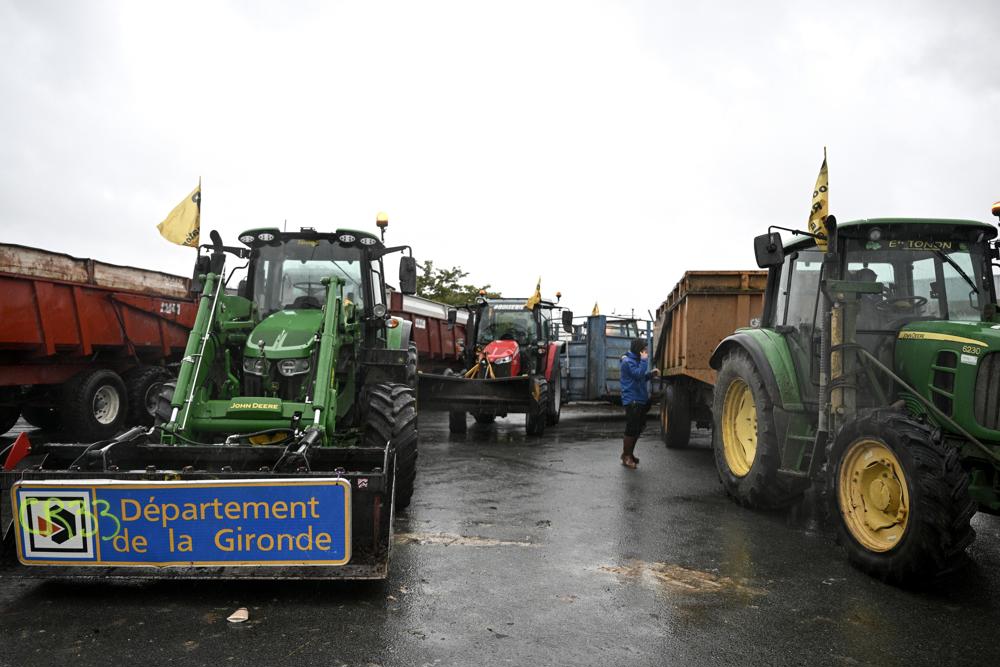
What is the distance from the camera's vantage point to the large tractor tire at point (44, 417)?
10.9 metres

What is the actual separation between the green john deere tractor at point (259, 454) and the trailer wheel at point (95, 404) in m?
4.51

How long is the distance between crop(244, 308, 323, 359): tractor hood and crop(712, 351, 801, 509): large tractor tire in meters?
3.68

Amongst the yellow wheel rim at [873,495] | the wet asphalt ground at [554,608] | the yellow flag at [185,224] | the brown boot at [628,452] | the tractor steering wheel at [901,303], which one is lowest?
the wet asphalt ground at [554,608]

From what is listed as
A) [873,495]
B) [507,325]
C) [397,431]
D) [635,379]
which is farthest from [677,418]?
[873,495]

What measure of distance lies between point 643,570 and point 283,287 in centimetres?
420

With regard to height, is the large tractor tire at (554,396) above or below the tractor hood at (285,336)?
below

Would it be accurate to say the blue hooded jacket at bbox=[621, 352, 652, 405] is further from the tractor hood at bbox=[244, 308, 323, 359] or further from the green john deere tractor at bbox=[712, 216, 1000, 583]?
the tractor hood at bbox=[244, 308, 323, 359]

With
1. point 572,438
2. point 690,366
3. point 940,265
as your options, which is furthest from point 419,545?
point 572,438

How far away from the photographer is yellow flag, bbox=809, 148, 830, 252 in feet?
17.6

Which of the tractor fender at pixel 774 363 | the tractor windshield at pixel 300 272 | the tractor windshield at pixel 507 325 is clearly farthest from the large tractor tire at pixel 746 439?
the tractor windshield at pixel 507 325

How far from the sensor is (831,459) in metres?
4.88

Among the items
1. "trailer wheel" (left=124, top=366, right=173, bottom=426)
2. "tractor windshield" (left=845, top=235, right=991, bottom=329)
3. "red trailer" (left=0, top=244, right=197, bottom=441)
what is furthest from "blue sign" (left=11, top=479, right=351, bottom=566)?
"trailer wheel" (left=124, top=366, right=173, bottom=426)

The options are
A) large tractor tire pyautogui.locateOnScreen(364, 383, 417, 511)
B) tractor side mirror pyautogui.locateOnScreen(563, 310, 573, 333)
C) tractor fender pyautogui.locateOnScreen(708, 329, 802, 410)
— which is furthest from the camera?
tractor side mirror pyautogui.locateOnScreen(563, 310, 573, 333)

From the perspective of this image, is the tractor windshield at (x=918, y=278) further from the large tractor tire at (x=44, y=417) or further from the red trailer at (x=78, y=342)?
the large tractor tire at (x=44, y=417)
